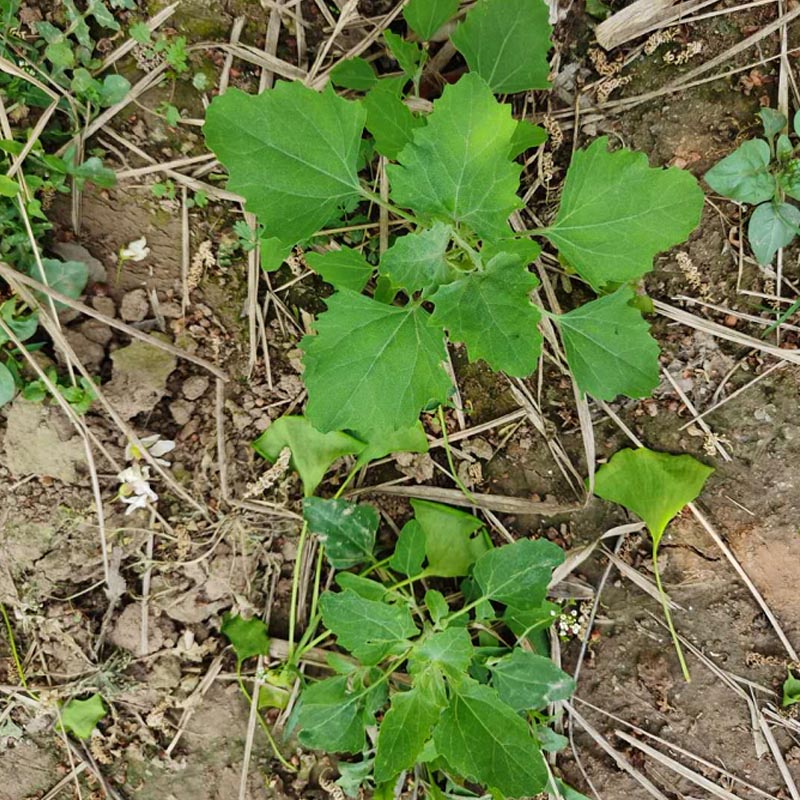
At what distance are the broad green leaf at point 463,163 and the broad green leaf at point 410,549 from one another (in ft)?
2.96

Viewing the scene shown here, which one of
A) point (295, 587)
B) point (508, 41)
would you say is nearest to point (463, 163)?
point (508, 41)

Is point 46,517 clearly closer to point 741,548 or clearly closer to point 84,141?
point 84,141

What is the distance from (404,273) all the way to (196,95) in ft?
3.39

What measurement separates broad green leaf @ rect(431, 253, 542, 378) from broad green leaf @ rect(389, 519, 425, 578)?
2.31 ft

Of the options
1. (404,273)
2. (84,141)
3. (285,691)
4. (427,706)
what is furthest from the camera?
(285,691)

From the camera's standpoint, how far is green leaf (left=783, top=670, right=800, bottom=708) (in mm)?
2275

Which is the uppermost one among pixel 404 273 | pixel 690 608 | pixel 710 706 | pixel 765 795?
pixel 404 273

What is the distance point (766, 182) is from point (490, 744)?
1.76 meters

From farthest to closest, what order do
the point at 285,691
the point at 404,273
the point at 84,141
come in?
1. the point at 285,691
2. the point at 84,141
3. the point at 404,273

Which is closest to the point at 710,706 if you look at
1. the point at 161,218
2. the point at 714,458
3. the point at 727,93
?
the point at 714,458

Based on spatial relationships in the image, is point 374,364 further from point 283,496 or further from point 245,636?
point 245,636

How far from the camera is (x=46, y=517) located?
7.18 ft

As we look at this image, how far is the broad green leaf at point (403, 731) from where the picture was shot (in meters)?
1.88

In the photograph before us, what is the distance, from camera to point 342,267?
6.35 feet
